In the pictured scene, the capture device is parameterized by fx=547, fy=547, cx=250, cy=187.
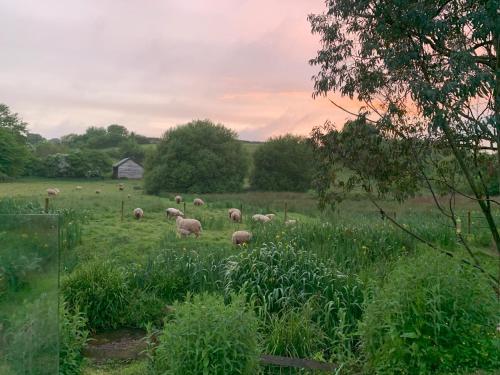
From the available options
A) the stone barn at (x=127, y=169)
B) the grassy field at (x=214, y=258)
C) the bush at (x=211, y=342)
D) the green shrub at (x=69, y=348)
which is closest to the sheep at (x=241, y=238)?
the grassy field at (x=214, y=258)

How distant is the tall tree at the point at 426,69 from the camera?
25.3 ft

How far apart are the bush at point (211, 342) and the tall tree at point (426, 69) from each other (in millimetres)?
4537

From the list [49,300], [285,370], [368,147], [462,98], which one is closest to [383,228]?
[368,147]

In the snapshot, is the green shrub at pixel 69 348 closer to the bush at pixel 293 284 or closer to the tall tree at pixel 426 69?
the bush at pixel 293 284

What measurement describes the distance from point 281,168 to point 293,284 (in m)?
49.7

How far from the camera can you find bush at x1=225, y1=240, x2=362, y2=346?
7297mm

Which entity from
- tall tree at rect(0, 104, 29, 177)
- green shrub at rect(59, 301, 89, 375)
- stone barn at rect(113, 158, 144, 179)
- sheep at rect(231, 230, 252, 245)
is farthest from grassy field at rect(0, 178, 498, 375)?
stone barn at rect(113, 158, 144, 179)

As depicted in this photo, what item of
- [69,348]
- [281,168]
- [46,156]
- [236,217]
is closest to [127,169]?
[46,156]

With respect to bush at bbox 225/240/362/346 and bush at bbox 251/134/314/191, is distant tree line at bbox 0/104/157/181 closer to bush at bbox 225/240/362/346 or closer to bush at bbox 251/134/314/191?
bush at bbox 251/134/314/191

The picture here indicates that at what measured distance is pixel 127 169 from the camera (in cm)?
7838

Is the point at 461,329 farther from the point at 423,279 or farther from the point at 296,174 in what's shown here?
the point at 296,174

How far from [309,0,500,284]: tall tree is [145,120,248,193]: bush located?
141 ft

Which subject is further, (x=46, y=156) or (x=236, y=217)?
(x=46, y=156)

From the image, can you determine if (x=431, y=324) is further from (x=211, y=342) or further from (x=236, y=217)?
(x=236, y=217)
